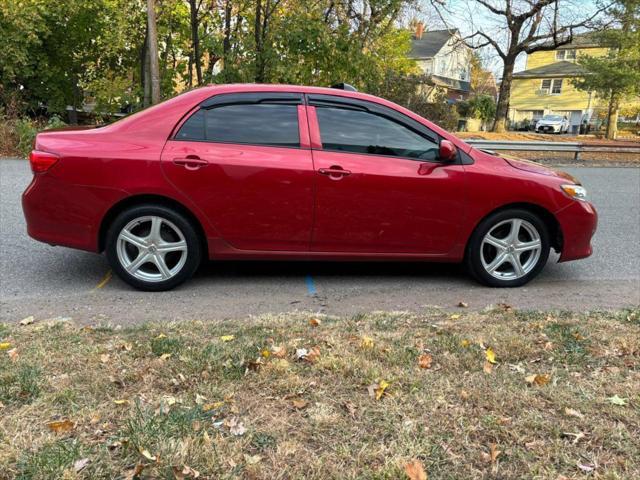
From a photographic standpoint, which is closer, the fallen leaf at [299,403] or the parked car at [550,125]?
the fallen leaf at [299,403]

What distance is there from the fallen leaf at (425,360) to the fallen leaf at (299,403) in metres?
0.76

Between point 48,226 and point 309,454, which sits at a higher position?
point 48,226

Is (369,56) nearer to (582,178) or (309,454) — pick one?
(582,178)

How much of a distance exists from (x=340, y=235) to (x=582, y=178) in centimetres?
976

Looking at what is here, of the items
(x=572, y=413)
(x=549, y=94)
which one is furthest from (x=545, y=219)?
(x=549, y=94)

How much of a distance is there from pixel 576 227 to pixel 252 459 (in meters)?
3.83

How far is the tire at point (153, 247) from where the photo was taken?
4422 millimetres

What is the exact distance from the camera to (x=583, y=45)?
112ft

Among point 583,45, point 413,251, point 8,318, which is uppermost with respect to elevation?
point 583,45

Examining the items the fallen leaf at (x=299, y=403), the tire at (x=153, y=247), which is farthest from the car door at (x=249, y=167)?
the fallen leaf at (x=299, y=403)

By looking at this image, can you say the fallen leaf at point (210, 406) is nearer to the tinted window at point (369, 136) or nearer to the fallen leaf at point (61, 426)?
the fallen leaf at point (61, 426)

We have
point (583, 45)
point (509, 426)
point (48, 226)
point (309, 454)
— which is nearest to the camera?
point (309, 454)

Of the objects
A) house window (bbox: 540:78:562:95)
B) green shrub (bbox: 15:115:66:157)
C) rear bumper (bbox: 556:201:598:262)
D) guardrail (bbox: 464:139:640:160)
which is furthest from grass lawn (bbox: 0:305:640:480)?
house window (bbox: 540:78:562:95)

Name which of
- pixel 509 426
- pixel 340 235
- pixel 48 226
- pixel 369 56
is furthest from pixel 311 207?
pixel 369 56
